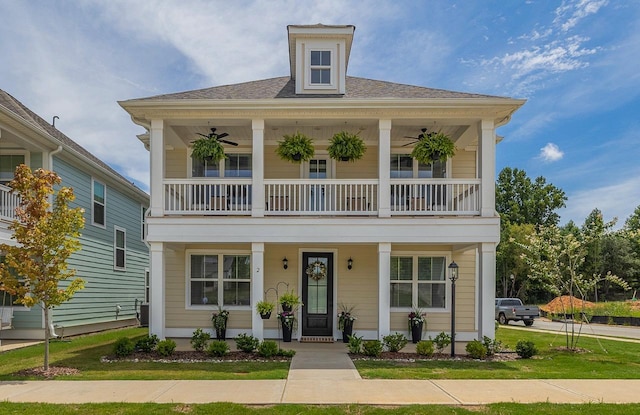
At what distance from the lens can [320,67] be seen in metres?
11.3

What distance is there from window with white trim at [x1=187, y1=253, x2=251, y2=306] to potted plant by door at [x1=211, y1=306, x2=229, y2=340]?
1.33 ft

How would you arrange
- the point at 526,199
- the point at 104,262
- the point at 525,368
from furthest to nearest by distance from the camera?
1. the point at 526,199
2. the point at 104,262
3. the point at 525,368

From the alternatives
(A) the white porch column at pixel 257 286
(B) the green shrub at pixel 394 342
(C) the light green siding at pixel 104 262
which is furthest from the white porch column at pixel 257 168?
(C) the light green siding at pixel 104 262

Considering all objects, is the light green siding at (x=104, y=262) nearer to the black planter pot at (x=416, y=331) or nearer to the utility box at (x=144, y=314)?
the utility box at (x=144, y=314)

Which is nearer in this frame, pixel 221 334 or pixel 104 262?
pixel 221 334

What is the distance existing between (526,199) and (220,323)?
131 feet

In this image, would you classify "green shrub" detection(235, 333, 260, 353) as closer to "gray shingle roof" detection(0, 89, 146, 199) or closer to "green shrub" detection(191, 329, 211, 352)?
"green shrub" detection(191, 329, 211, 352)

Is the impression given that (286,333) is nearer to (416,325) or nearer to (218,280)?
(218,280)

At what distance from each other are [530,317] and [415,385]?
55.5 feet

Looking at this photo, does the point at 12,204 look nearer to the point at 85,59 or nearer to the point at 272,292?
the point at 85,59

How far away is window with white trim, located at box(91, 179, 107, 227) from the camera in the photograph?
47.7ft

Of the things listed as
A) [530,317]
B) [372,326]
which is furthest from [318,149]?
[530,317]

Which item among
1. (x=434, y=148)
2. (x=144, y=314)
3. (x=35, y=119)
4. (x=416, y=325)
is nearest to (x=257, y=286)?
(x=416, y=325)

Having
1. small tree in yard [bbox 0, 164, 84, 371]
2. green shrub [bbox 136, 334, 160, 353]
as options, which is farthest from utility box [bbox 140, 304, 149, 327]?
small tree in yard [bbox 0, 164, 84, 371]
